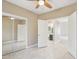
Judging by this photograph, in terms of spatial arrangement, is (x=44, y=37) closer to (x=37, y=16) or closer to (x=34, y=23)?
(x=34, y=23)

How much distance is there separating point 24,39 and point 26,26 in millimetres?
927

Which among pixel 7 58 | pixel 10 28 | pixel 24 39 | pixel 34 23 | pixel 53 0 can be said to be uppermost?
pixel 53 0

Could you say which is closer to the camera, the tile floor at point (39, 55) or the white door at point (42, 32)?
the tile floor at point (39, 55)

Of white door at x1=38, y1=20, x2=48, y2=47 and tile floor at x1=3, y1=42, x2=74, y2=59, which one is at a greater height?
white door at x1=38, y1=20, x2=48, y2=47

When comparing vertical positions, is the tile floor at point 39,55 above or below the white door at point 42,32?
below

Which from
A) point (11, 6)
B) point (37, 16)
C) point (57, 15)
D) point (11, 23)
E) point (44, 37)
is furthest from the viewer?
point (37, 16)

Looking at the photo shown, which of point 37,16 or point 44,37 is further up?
point 37,16

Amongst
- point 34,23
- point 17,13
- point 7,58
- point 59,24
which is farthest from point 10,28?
point 59,24

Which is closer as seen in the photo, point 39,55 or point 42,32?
point 39,55

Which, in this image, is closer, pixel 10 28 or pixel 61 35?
pixel 10 28

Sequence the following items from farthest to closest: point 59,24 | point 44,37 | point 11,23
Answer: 1. point 59,24
2. point 44,37
3. point 11,23

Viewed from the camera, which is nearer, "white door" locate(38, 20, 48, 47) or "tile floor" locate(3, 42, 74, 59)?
"tile floor" locate(3, 42, 74, 59)

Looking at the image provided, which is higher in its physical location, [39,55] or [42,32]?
Result: [42,32]

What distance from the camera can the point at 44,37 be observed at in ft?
22.3
